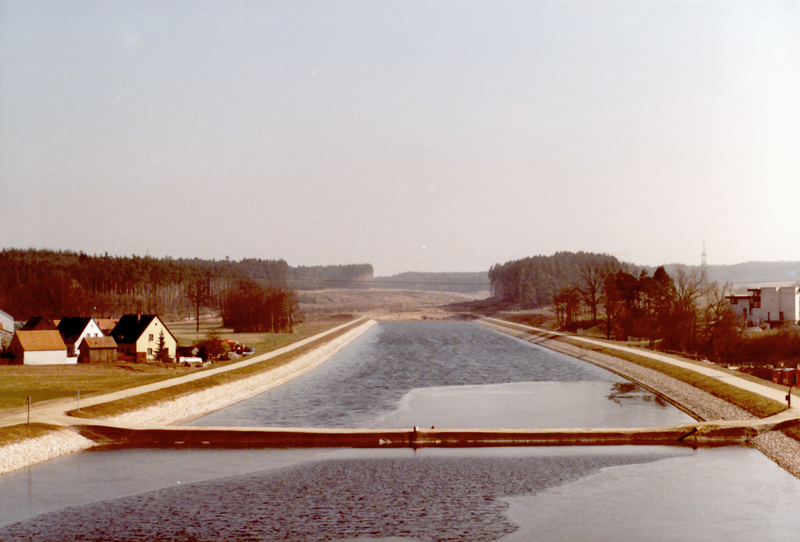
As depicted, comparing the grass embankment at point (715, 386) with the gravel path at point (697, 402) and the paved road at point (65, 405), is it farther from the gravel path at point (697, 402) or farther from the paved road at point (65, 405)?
the paved road at point (65, 405)

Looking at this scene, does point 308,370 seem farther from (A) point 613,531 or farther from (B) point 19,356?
(A) point 613,531

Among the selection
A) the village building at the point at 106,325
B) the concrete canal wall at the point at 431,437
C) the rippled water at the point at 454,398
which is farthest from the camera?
the village building at the point at 106,325

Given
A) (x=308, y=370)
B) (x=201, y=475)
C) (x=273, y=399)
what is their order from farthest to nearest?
(x=308, y=370) → (x=273, y=399) → (x=201, y=475)

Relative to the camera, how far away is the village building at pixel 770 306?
361ft

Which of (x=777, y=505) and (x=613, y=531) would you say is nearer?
(x=613, y=531)

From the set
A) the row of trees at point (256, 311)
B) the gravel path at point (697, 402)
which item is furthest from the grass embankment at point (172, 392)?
the row of trees at point (256, 311)

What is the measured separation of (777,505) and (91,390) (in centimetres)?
4698

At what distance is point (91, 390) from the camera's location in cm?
5619

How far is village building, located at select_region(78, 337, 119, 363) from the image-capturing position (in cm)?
8425

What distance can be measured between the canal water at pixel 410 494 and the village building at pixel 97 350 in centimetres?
4102

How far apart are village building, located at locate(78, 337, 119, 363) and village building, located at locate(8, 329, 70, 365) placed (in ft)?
6.53

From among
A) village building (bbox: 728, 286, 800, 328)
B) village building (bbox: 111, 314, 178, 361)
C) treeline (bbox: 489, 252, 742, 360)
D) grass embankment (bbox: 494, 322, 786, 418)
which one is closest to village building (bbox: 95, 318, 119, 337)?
village building (bbox: 111, 314, 178, 361)

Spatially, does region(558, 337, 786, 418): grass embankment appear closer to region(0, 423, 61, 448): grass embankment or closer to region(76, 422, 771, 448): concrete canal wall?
region(76, 422, 771, 448): concrete canal wall

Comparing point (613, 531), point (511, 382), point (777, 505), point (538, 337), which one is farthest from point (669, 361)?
point (538, 337)
